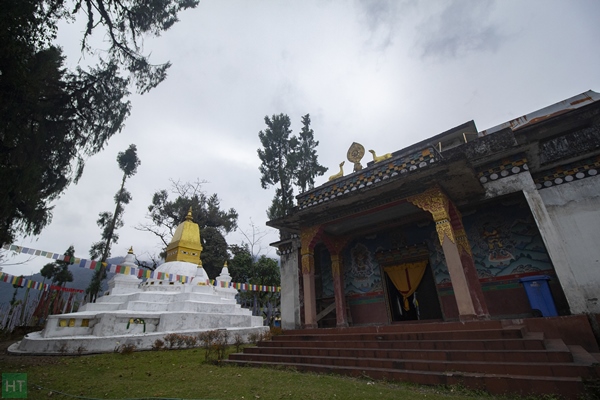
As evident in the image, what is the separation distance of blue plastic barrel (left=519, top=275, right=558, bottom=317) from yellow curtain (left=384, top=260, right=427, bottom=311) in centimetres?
310

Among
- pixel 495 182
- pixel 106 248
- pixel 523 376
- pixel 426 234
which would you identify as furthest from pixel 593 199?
pixel 106 248

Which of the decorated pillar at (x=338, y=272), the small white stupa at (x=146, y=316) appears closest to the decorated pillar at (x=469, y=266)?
the decorated pillar at (x=338, y=272)

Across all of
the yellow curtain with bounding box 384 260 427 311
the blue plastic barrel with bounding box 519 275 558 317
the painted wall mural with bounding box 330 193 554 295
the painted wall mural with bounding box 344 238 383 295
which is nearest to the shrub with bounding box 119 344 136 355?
the painted wall mural with bounding box 344 238 383 295

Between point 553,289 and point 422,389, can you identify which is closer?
point 422,389

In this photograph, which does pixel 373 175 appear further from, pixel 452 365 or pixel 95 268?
pixel 95 268

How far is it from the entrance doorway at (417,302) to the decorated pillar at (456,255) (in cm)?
201

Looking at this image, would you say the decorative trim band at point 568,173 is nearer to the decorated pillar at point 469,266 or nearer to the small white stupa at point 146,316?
the decorated pillar at point 469,266

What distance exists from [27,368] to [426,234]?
12.1 metres

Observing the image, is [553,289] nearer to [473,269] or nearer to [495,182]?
[473,269]

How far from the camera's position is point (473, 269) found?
800cm

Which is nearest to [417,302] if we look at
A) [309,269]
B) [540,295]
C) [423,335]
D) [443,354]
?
[540,295]

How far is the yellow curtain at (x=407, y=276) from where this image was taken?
9984 mm

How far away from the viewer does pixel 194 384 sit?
532cm

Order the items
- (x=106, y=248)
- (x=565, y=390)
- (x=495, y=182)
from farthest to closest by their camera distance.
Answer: (x=106, y=248), (x=495, y=182), (x=565, y=390)
